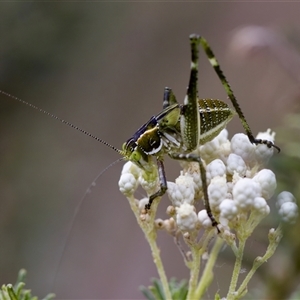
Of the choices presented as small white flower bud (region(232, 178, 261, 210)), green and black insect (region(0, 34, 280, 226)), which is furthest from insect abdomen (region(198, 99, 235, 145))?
small white flower bud (region(232, 178, 261, 210))

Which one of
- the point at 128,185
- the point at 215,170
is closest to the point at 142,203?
Result: the point at 128,185

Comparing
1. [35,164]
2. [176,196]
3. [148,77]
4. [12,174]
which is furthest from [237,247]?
[148,77]

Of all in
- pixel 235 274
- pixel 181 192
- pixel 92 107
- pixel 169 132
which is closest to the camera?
pixel 235 274

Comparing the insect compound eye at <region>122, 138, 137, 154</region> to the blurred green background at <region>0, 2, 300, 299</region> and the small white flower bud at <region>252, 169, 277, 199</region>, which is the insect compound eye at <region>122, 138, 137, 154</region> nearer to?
the small white flower bud at <region>252, 169, 277, 199</region>

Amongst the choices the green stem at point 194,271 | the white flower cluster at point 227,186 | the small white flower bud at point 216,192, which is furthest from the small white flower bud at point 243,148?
the green stem at point 194,271

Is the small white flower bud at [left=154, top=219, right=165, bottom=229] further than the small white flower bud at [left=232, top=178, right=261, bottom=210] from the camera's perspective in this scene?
Yes

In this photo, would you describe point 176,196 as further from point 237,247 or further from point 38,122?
point 38,122

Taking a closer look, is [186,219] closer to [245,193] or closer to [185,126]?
[245,193]
